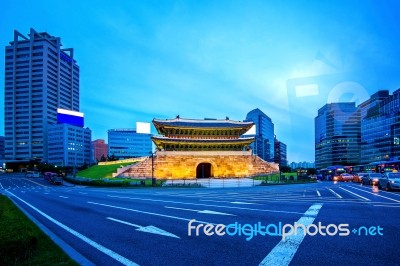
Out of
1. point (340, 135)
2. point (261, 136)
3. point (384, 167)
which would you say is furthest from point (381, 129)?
point (384, 167)

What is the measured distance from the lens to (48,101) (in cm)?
13962

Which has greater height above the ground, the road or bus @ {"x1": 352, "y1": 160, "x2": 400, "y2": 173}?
the road

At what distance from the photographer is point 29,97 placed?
13600 cm

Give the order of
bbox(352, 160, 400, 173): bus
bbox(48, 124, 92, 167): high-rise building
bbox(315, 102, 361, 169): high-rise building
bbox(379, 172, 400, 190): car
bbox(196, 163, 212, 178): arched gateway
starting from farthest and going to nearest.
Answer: bbox(315, 102, 361, 169): high-rise building → bbox(48, 124, 92, 167): high-rise building → bbox(196, 163, 212, 178): arched gateway → bbox(352, 160, 400, 173): bus → bbox(379, 172, 400, 190): car

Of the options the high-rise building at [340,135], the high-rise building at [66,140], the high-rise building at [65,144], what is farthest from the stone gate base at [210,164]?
the high-rise building at [340,135]

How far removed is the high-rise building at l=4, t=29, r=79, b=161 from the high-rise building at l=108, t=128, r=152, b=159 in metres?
35.0

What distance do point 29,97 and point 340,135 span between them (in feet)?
543

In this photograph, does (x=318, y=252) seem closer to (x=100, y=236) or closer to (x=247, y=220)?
(x=247, y=220)

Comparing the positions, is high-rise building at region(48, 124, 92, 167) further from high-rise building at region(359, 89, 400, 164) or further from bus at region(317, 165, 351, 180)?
high-rise building at region(359, 89, 400, 164)

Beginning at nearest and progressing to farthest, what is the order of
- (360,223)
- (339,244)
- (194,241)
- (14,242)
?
(14,242)
(339,244)
(194,241)
(360,223)

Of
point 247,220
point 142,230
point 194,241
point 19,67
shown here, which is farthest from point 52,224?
point 19,67

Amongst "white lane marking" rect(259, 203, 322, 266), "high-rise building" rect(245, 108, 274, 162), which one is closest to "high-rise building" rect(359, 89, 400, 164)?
"high-rise building" rect(245, 108, 274, 162)

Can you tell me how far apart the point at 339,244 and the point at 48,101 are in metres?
157

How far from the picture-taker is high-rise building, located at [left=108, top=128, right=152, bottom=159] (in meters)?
166
